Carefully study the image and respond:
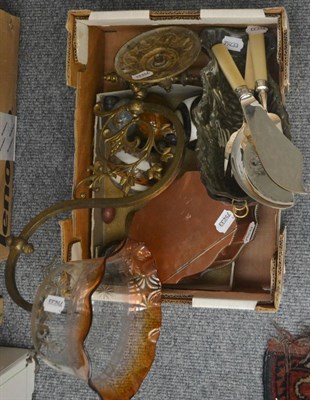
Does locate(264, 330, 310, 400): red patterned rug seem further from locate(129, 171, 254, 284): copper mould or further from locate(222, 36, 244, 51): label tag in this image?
locate(222, 36, 244, 51): label tag

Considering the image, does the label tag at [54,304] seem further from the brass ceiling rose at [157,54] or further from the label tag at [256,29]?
the label tag at [256,29]

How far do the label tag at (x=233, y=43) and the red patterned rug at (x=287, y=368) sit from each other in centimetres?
63

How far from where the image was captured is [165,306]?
1331mm

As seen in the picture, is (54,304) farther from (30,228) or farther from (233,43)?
(233,43)

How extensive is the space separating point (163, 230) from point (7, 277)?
0.32 metres

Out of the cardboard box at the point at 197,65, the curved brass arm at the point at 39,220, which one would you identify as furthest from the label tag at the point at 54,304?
the cardboard box at the point at 197,65

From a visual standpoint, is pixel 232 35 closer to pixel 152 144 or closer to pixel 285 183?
pixel 152 144

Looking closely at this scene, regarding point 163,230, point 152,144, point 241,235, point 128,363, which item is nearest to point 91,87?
point 152,144

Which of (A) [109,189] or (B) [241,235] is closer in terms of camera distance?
(B) [241,235]

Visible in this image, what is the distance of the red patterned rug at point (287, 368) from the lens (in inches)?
49.7

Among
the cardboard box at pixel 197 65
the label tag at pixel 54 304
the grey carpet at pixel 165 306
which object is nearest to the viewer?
the label tag at pixel 54 304

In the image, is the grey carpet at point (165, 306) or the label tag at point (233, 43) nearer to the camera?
the label tag at point (233, 43)

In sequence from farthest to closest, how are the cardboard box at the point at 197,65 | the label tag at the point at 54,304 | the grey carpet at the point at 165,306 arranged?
the grey carpet at the point at 165,306 < the cardboard box at the point at 197,65 < the label tag at the point at 54,304

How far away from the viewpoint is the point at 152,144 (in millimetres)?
1085
